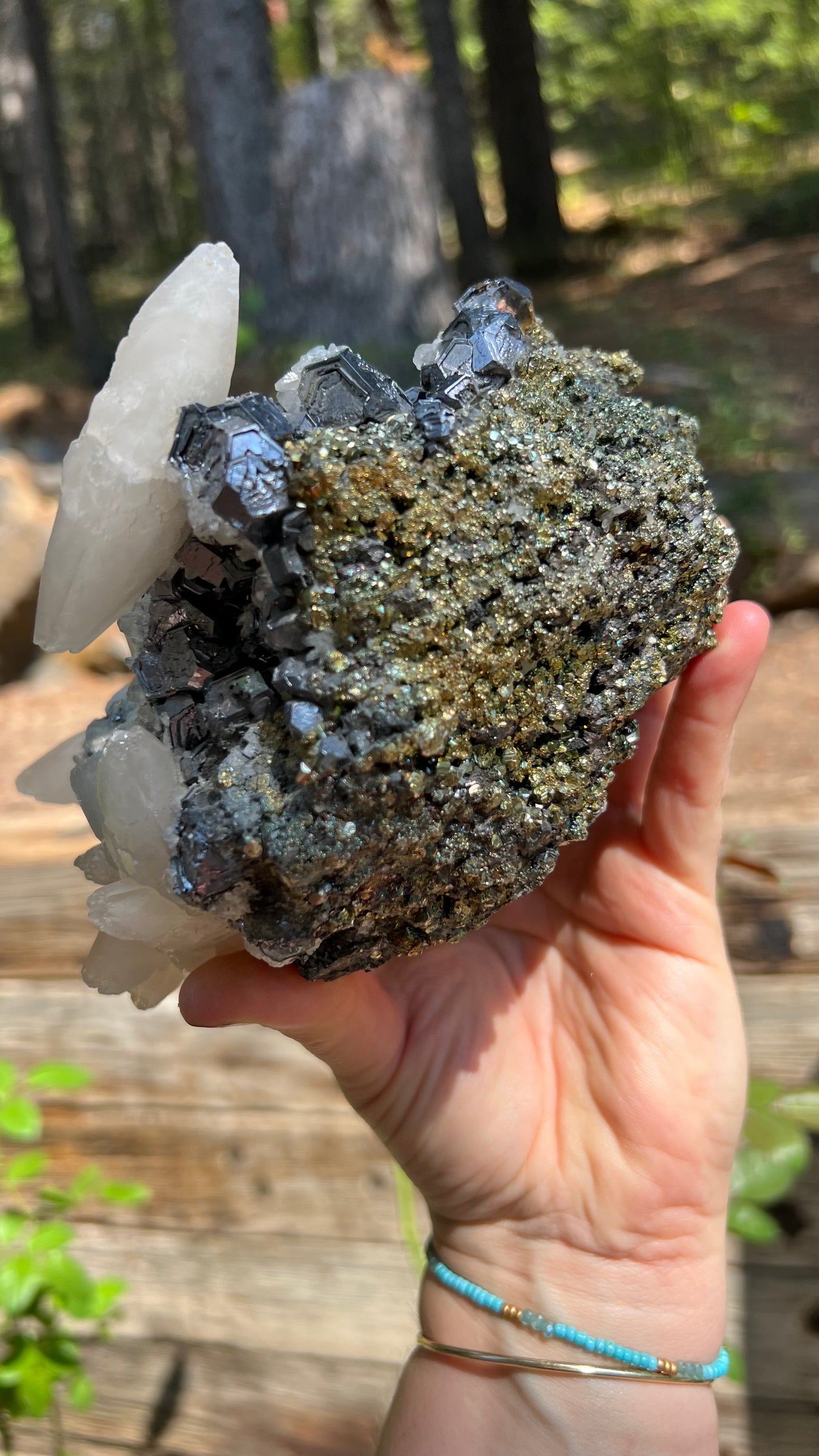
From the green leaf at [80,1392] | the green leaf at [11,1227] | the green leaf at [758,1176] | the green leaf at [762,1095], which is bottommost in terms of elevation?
the green leaf at [80,1392]

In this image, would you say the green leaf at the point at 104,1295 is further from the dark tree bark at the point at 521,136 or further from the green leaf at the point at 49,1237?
the dark tree bark at the point at 521,136

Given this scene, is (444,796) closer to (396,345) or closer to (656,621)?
(656,621)

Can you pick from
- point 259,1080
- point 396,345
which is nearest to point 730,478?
point 396,345

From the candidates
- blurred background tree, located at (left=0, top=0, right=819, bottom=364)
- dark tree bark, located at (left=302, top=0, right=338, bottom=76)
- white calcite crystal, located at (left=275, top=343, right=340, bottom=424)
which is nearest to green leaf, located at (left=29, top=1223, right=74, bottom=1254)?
white calcite crystal, located at (left=275, top=343, right=340, bottom=424)

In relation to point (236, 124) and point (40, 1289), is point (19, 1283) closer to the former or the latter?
point (40, 1289)

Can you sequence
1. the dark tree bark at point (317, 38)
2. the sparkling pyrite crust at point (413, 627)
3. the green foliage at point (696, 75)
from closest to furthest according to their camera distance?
the sparkling pyrite crust at point (413, 627)
the green foliage at point (696, 75)
the dark tree bark at point (317, 38)

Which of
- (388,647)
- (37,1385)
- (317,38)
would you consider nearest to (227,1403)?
(37,1385)

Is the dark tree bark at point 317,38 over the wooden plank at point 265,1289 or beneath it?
over

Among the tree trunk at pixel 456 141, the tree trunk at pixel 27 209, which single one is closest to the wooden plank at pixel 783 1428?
the tree trunk at pixel 456 141
